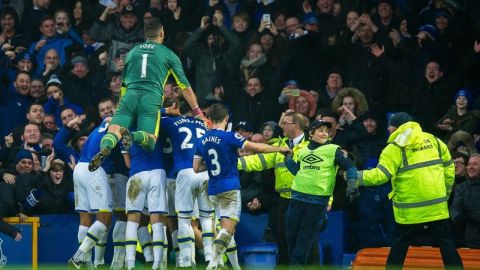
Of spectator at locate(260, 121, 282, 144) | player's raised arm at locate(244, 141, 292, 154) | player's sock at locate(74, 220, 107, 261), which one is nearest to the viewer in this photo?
player's raised arm at locate(244, 141, 292, 154)

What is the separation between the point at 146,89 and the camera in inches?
712

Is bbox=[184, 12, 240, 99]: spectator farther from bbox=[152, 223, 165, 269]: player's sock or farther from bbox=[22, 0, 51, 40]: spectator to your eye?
bbox=[152, 223, 165, 269]: player's sock

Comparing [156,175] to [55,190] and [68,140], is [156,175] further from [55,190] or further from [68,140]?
[68,140]

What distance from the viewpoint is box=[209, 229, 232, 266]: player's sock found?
1694 centimetres

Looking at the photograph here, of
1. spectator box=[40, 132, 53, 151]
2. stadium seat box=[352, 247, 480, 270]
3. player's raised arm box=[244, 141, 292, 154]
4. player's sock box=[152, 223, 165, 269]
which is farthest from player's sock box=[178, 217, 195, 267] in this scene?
spectator box=[40, 132, 53, 151]

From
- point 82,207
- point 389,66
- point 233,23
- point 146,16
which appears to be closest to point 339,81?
point 389,66

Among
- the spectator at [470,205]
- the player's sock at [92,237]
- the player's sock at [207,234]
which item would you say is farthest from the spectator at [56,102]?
the spectator at [470,205]

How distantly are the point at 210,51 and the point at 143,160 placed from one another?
6.63m

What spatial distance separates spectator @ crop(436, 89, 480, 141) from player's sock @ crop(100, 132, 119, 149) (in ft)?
20.3

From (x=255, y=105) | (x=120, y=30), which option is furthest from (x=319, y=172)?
(x=120, y=30)

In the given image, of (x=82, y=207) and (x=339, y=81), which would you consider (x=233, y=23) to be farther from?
(x=82, y=207)

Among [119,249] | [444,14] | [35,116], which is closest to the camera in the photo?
[119,249]

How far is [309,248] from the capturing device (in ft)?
59.1

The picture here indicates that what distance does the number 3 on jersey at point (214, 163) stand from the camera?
1741cm
